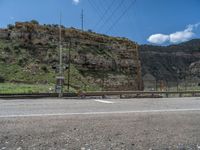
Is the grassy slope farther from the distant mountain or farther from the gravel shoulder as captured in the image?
the distant mountain

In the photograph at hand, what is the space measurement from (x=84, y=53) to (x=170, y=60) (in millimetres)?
67474

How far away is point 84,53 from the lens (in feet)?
157

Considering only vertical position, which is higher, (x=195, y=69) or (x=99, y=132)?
(x=195, y=69)

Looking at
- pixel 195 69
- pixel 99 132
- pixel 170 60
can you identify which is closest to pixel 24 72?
pixel 99 132

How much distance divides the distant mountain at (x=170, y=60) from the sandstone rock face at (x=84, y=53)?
3879cm

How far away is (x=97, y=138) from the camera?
7586mm

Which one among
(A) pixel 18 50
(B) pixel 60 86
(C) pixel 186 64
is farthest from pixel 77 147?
(C) pixel 186 64

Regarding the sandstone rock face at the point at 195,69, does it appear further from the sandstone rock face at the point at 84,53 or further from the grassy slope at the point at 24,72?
the grassy slope at the point at 24,72

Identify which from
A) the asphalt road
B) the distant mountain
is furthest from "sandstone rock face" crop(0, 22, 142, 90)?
the distant mountain

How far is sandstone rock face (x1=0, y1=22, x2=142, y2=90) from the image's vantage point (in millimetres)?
44812

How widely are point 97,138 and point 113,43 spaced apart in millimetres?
47479

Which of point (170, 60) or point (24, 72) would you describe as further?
point (170, 60)

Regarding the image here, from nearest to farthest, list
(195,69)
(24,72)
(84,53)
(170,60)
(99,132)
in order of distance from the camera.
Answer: (99,132), (24,72), (84,53), (195,69), (170,60)

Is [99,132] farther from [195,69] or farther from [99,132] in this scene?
[195,69]
